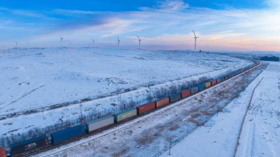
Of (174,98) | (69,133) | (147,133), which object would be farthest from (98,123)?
(174,98)

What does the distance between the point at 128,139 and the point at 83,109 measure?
44.0ft

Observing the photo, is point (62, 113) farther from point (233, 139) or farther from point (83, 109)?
point (233, 139)

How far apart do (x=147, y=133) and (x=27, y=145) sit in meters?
15.0

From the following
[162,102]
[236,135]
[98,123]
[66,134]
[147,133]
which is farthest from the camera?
[162,102]

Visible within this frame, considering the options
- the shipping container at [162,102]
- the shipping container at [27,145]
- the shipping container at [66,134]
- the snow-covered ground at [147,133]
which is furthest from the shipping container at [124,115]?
the shipping container at [27,145]

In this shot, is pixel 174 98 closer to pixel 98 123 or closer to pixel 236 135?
pixel 236 135

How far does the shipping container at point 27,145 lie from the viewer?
19.4m

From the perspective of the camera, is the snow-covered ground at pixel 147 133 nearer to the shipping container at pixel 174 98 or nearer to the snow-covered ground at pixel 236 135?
the shipping container at pixel 174 98

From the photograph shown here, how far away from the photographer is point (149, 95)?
140ft

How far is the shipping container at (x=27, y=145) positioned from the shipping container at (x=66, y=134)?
1045 millimetres

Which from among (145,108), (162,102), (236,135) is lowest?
(236,135)

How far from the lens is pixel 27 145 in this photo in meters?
20.0

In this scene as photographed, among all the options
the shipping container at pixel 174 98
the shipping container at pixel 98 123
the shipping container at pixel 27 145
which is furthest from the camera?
the shipping container at pixel 174 98

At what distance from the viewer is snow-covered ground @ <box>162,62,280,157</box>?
67.6ft
